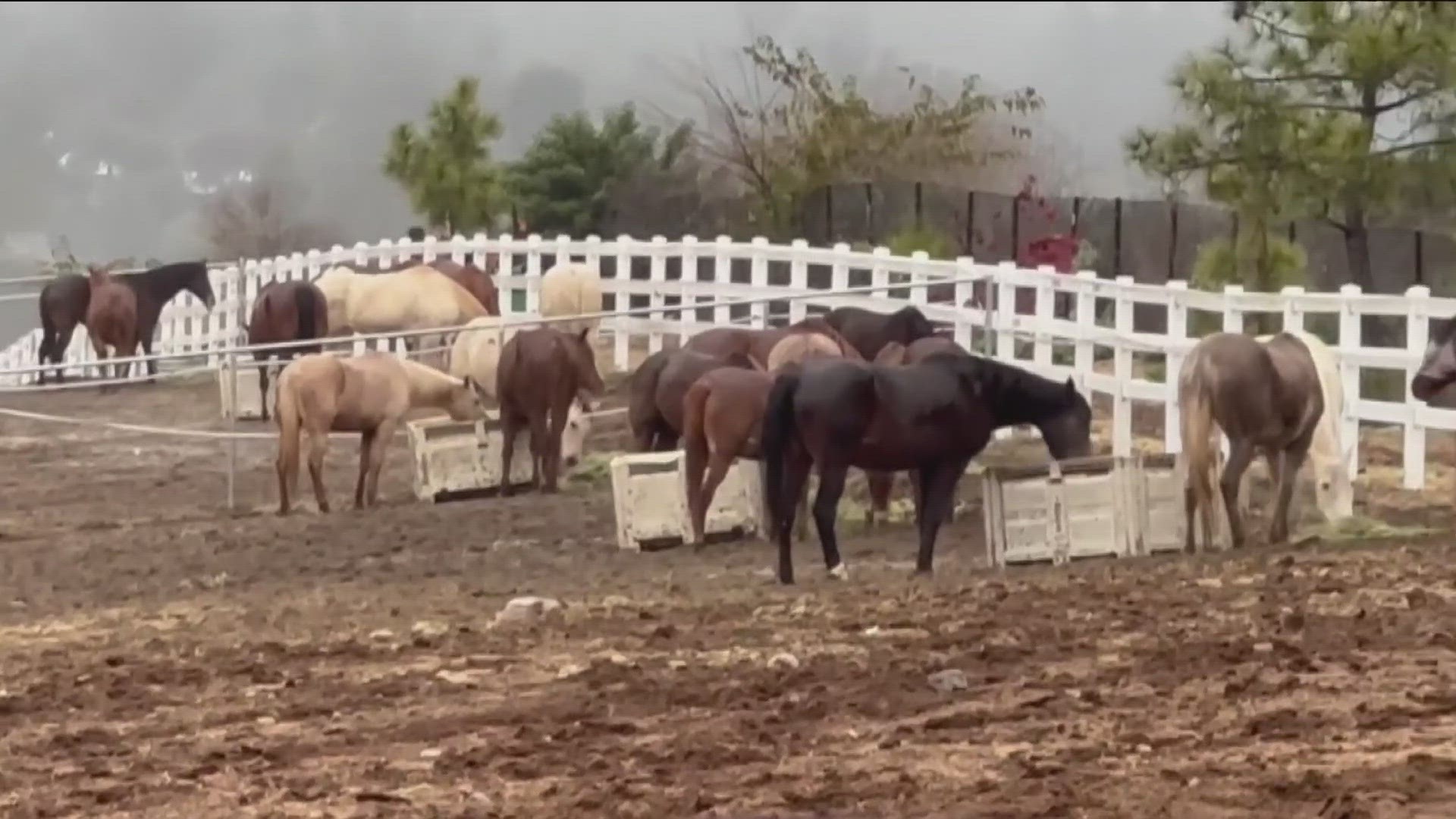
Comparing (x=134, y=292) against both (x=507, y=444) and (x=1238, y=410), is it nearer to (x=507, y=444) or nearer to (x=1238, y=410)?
(x=507, y=444)

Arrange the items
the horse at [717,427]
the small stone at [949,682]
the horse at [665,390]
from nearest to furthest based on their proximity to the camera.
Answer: the small stone at [949,682], the horse at [717,427], the horse at [665,390]

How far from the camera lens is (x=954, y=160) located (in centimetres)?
3000

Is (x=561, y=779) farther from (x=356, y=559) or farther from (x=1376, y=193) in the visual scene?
(x=1376, y=193)

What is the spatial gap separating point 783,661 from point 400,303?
12540 mm

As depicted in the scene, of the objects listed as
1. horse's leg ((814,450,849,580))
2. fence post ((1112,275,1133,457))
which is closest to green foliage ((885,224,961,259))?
fence post ((1112,275,1133,457))

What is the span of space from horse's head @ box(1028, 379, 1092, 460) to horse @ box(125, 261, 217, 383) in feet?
43.3

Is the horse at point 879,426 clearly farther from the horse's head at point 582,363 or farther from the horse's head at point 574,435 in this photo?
the horse's head at point 574,435

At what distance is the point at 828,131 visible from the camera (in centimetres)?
2906

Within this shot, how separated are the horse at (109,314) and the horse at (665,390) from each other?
9655mm

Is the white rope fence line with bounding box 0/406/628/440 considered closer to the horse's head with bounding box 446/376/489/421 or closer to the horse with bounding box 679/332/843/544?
the horse's head with bounding box 446/376/489/421

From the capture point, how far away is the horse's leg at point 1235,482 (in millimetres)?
10062

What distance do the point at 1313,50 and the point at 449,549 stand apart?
9916 millimetres

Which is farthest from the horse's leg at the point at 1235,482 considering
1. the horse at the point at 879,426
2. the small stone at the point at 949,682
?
the small stone at the point at 949,682

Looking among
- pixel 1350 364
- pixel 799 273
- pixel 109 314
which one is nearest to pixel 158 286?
pixel 109 314
